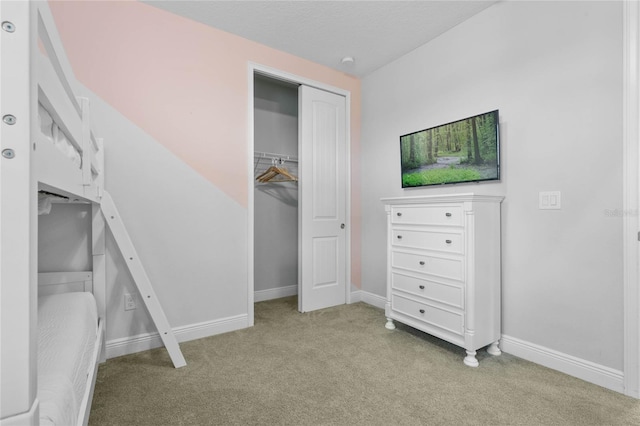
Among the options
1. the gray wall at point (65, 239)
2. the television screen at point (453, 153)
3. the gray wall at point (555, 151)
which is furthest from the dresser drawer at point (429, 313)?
the gray wall at point (65, 239)

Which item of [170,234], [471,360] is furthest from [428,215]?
[170,234]

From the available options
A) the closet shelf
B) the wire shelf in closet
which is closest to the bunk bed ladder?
the wire shelf in closet

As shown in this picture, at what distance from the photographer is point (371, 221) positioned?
3.31 metres

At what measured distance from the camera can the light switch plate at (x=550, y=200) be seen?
1.92 meters

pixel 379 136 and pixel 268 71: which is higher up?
pixel 268 71

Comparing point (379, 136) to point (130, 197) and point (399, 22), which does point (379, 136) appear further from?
point (130, 197)

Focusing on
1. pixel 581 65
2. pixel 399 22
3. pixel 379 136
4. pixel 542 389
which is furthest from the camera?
pixel 379 136

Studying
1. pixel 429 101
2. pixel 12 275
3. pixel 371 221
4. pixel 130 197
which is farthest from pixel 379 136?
pixel 12 275

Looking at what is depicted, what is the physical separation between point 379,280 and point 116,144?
8.43ft

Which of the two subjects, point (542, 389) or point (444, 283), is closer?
point (542, 389)

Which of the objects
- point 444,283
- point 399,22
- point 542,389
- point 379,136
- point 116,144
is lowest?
point 542,389

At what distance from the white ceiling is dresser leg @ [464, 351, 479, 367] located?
7.94 ft

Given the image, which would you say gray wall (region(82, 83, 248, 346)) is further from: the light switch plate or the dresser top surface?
the light switch plate

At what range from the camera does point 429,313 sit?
7.41ft
